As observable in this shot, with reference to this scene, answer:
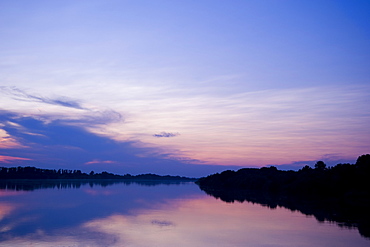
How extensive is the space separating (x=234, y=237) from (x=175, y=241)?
325 centimetres

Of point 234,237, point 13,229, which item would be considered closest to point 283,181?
point 234,237

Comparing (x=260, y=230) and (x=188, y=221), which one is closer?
(x=260, y=230)

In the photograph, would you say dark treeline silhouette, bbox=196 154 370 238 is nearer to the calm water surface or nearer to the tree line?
the tree line

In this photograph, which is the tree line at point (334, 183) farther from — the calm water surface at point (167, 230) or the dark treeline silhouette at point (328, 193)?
the calm water surface at point (167, 230)

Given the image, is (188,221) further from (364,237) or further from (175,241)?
(364,237)

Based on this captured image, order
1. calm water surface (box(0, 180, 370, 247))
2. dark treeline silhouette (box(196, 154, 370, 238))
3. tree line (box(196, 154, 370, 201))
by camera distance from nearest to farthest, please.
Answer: calm water surface (box(0, 180, 370, 247)), dark treeline silhouette (box(196, 154, 370, 238)), tree line (box(196, 154, 370, 201))

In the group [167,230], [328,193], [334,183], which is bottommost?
[167,230]

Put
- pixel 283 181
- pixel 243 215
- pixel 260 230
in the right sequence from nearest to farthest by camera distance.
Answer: pixel 260 230
pixel 243 215
pixel 283 181

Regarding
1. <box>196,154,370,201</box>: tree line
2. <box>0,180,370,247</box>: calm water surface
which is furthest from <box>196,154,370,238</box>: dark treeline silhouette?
<box>0,180,370,247</box>: calm water surface

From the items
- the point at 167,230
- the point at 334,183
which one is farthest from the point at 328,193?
the point at 167,230

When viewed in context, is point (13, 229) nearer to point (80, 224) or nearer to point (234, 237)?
point (80, 224)

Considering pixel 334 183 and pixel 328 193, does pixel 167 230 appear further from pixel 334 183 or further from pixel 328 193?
pixel 328 193

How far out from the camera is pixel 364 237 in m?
17.7

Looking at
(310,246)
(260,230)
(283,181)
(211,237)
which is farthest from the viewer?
(283,181)
